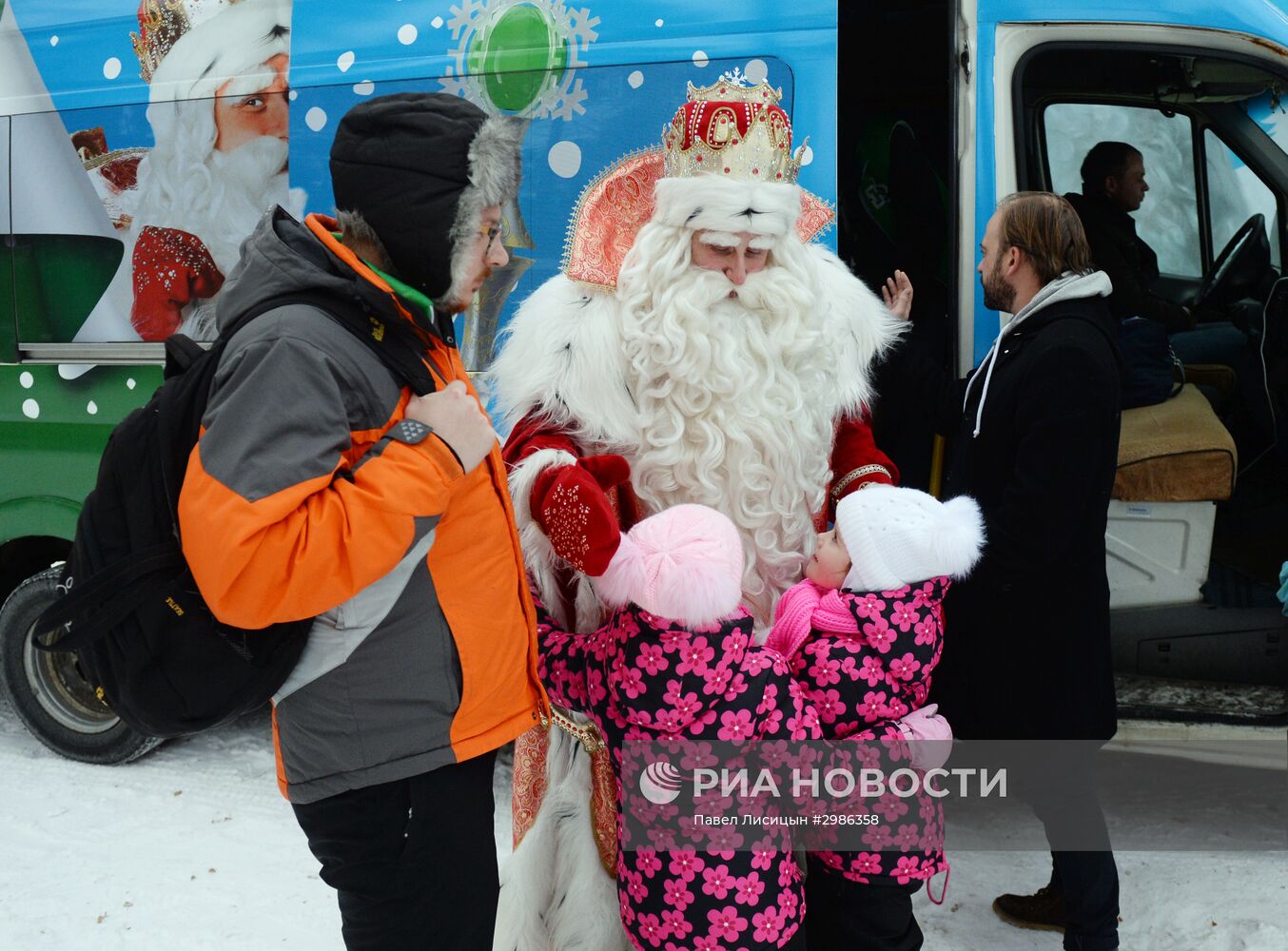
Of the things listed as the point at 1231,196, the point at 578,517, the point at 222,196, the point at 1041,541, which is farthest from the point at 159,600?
the point at 1231,196

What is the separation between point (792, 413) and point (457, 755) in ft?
3.04

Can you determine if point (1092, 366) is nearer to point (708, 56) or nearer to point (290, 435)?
point (708, 56)

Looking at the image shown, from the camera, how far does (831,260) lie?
2412 mm

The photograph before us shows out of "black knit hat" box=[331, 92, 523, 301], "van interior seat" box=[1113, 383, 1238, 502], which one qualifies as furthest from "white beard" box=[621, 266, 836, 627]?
"van interior seat" box=[1113, 383, 1238, 502]

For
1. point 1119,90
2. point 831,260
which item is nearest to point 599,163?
point 831,260

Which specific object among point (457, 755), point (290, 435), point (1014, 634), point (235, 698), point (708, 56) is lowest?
point (1014, 634)

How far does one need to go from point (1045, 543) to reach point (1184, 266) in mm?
2731

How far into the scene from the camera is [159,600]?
1.48 m

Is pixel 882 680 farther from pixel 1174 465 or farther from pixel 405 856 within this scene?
pixel 1174 465

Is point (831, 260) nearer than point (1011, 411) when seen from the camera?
Yes

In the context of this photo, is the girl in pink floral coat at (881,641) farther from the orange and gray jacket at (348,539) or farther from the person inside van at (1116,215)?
the person inside van at (1116,215)

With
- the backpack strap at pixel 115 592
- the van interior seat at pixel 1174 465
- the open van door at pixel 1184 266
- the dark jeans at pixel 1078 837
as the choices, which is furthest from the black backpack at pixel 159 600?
the van interior seat at pixel 1174 465

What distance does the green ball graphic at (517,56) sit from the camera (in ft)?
10.00

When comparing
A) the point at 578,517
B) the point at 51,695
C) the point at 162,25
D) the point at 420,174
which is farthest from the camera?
the point at 51,695
